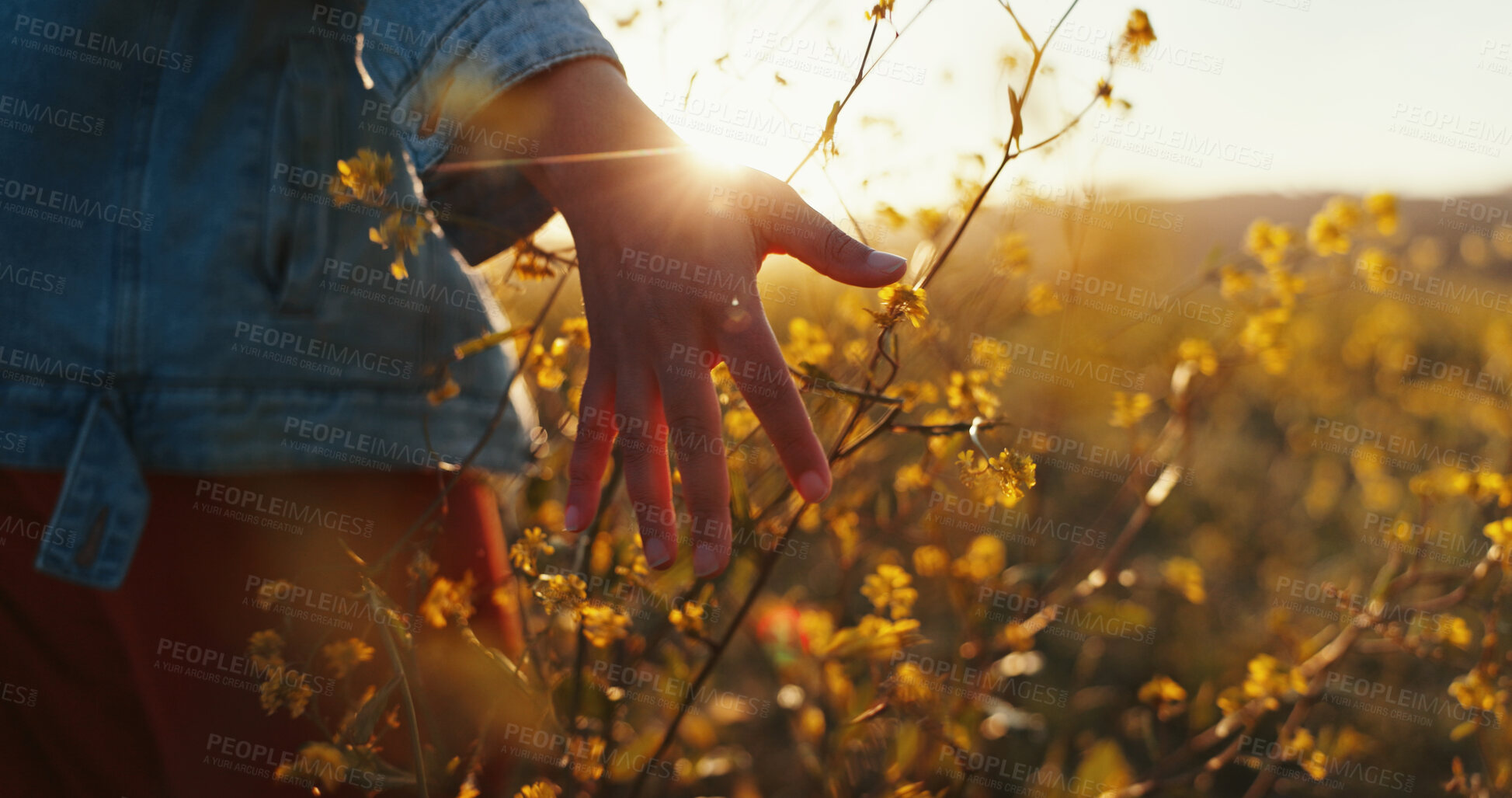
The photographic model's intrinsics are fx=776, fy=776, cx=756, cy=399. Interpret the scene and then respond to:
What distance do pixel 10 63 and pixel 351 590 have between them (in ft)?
2.83

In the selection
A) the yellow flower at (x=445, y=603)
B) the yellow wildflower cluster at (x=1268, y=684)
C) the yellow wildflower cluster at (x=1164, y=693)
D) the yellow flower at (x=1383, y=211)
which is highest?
the yellow flower at (x=1383, y=211)

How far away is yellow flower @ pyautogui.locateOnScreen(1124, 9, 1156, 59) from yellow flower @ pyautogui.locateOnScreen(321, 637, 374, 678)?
1414 millimetres

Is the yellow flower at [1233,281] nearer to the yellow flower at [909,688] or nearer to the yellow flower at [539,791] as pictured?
the yellow flower at [909,688]

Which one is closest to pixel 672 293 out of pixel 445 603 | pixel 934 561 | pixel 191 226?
pixel 445 603

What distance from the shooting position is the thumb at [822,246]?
83cm

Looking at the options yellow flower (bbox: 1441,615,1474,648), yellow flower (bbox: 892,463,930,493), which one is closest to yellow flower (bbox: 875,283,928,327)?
yellow flower (bbox: 892,463,930,493)

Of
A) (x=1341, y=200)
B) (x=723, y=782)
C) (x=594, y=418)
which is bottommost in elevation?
(x=723, y=782)

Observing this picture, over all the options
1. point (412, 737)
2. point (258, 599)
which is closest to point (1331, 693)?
point (412, 737)

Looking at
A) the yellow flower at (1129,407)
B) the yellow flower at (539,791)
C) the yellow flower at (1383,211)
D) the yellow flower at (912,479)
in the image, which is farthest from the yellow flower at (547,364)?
the yellow flower at (1383,211)

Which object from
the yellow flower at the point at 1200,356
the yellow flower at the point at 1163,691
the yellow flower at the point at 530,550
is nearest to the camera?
the yellow flower at the point at 530,550

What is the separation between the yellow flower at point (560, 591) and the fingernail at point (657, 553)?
0.18 meters

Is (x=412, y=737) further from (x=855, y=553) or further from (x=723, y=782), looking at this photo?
(x=723, y=782)

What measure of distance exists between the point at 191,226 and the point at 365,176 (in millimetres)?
302

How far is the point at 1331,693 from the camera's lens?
7.93 ft
